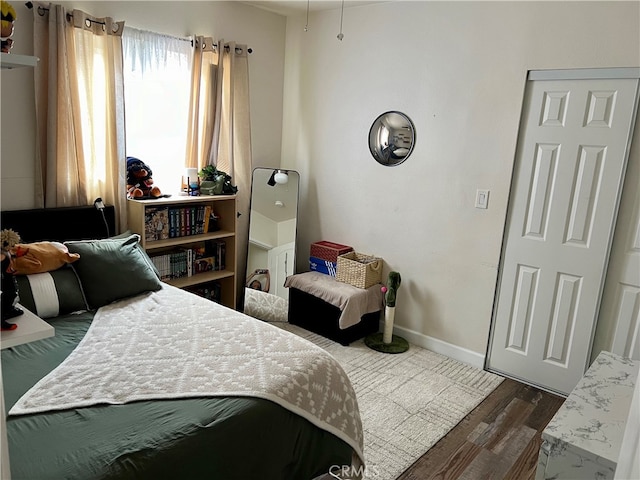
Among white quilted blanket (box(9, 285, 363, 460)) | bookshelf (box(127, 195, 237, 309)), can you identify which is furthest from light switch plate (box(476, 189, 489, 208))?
bookshelf (box(127, 195, 237, 309))

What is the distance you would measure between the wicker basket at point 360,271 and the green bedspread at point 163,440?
171 cm

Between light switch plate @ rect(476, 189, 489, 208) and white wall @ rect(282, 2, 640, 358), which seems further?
light switch plate @ rect(476, 189, 489, 208)

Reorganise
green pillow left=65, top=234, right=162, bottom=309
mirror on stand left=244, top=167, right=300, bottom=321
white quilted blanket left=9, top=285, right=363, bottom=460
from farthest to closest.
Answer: mirror on stand left=244, top=167, right=300, bottom=321 < green pillow left=65, top=234, right=162, bottom=309 < white quilted blanket left=9, top=285, right=363, bottom=460

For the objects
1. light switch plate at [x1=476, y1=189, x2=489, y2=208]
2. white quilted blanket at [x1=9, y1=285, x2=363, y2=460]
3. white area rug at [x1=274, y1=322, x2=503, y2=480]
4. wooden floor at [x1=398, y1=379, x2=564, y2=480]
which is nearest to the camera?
white quilted blanket at [x1=9, y1=285, x2=363, y2=460]

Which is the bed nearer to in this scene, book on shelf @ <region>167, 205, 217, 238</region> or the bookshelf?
the bookshelf

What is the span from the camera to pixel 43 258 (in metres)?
2.42

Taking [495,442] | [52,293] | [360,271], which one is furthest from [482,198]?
[52,293]

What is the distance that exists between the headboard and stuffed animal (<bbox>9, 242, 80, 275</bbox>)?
0.31m

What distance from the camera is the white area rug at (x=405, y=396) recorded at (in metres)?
2.41

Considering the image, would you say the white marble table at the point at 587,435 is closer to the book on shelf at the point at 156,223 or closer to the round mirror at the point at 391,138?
the round mirror at the point at 391,138

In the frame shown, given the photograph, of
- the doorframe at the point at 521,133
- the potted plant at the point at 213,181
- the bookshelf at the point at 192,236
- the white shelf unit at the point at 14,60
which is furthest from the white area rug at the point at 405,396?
the white shelf unit at the point at 14,60

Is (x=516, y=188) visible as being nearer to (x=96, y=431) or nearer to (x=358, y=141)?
(x=358, y=141)

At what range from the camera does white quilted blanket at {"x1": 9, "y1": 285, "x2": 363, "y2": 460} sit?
1755 millimetres

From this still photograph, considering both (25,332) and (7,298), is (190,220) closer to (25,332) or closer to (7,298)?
(7,298)
